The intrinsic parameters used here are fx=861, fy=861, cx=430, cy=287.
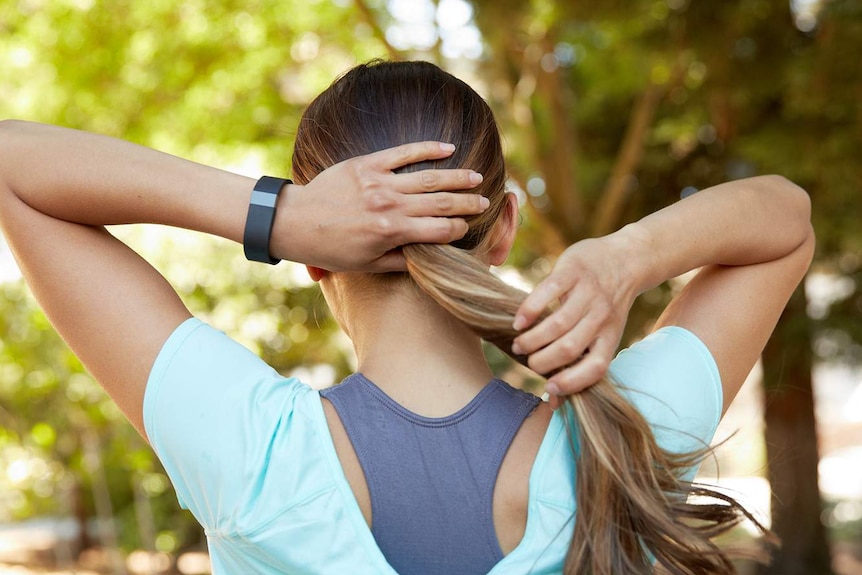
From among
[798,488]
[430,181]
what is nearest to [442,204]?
[430,181]

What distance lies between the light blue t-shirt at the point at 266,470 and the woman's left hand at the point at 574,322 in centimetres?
14

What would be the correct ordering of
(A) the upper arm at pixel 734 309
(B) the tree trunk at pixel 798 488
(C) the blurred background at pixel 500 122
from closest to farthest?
(A) the upper arm at pixel 734 309, (C) the blurred background at pixel 500 122, (B) the tree trunk at pixel 798 488

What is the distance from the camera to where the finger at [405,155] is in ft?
3.56

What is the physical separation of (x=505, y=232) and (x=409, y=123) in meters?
0.24

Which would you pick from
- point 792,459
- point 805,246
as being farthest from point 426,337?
point 792,459

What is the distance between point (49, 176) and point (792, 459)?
23.2 ft

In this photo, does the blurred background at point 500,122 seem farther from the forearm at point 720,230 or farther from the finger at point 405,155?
the finger at point 405,155

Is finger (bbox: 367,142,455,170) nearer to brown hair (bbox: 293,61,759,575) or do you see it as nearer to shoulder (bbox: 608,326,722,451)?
brown hair (bbox: 293,61,759,575)

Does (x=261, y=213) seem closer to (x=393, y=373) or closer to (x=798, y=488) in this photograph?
(x=393, y=373)

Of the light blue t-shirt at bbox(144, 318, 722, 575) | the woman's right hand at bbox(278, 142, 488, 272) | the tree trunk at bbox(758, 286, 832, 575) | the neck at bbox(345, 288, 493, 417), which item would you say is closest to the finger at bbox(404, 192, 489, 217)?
the woman's right hand at bbox(278, 142, 488, 272)

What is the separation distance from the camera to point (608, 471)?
106cm

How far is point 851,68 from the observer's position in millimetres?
4613

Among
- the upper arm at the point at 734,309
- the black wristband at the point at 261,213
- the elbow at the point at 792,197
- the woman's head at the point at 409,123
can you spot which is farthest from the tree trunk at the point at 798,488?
the black wristband at the point at 261,213

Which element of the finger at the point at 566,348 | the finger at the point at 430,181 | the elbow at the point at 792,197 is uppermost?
the elbow at the point at 792,197
